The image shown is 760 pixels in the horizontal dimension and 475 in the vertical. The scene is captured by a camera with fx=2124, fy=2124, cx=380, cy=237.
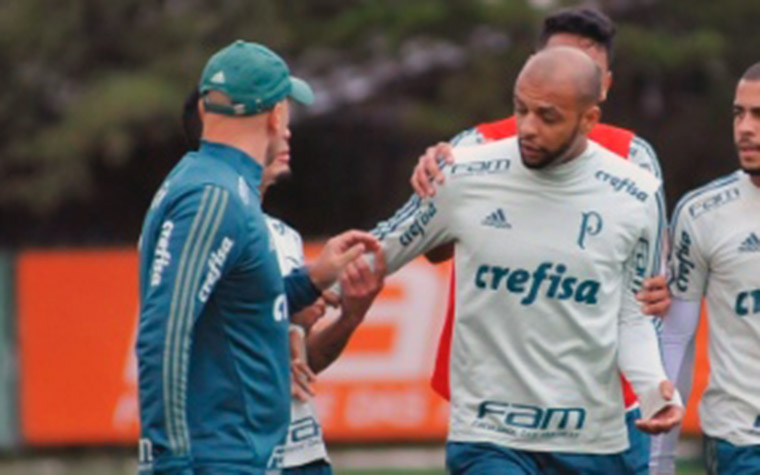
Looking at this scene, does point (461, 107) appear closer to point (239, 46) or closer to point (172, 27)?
point (172, 27)

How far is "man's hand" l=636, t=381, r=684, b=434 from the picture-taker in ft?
23.2

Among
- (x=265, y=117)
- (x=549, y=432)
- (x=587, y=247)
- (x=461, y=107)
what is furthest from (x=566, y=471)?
(x=461, y=107)

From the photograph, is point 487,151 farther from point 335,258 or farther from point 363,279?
point 335,258

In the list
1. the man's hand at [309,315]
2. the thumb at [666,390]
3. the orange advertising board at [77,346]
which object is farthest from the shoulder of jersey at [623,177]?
the orange advertising board at [77,346]

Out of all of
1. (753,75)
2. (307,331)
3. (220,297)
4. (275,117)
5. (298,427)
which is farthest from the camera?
(753,75)

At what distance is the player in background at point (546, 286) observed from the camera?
718cm

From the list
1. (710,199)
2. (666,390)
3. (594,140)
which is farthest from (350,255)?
(710,199)

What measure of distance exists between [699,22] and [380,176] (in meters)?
4.22

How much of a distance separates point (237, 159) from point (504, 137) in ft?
5.65

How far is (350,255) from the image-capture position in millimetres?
7020

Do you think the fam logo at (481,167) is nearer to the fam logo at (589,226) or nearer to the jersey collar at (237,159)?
the fam logo at (589,226)

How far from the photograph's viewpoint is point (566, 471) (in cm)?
730

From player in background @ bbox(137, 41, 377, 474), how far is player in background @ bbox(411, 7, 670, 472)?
1.03m

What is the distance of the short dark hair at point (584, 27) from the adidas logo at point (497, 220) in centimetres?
102
